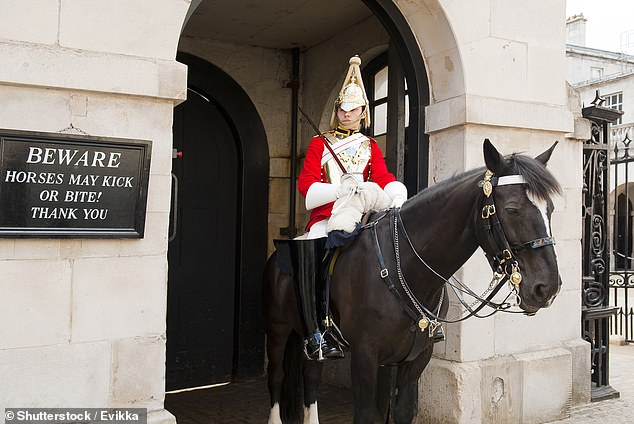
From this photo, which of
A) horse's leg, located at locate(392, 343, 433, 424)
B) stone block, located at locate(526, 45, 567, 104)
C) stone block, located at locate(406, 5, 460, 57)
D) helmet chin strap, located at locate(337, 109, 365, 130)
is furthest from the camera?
stone block, located at locate(526, 45, 567, 104)

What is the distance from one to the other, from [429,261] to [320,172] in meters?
1.12

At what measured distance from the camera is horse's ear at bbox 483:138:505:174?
133 inches

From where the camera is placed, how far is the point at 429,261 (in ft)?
12.2

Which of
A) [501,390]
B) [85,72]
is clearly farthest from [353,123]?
[501,390]

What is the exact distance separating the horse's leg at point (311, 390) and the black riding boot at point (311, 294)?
0.68m

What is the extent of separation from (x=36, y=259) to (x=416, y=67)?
338 centimetres

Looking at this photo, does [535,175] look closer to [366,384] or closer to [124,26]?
[366,384]

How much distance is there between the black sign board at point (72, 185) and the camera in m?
3.45

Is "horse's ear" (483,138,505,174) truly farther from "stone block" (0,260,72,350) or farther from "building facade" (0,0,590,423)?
"stone block" (0,260,72,350)

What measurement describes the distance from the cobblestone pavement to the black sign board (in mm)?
2447

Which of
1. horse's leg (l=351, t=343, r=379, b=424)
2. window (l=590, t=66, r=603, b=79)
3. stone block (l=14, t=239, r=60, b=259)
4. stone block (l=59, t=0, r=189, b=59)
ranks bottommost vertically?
horse's leg (l=351, t=343, r=379, b=424)

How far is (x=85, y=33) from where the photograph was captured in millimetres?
3707

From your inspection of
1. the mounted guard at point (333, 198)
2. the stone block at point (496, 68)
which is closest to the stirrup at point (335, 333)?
the mounted guard at point (333, 198)

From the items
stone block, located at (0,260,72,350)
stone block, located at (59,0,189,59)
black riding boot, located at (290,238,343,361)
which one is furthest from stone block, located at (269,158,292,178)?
stone block, located at (0,260,72,350)
